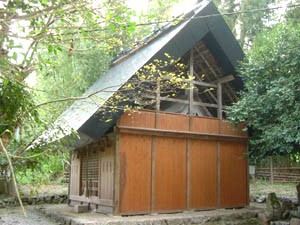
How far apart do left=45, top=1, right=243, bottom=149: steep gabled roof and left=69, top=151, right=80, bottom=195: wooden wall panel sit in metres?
2.01

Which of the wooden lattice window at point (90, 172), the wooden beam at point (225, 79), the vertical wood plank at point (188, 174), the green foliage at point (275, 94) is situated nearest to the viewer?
the green foliage at point (275, 94)

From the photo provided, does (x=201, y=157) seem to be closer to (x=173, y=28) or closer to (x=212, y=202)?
(x=212, y=202)

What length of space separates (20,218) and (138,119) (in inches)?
174

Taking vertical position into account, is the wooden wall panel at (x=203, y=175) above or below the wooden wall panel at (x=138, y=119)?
below

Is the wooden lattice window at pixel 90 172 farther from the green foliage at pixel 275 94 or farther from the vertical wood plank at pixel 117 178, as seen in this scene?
the green foliage at pixel 275 94

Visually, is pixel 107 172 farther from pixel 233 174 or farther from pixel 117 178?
pixel 233 174

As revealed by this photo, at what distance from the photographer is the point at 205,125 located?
1007 centimetres

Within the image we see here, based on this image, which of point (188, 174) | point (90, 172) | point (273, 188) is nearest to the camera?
point (188, 174)

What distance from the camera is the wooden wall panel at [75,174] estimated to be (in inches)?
424

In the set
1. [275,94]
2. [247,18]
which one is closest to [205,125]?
[275,94]

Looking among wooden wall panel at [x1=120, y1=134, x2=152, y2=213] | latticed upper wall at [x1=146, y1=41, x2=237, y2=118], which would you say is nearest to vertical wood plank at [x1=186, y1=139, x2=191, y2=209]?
latticed upper wall at [x1=146, y1=41, x2=237, y2=118]

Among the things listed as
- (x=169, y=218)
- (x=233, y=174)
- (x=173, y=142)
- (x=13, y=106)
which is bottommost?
(x=169, y=218)

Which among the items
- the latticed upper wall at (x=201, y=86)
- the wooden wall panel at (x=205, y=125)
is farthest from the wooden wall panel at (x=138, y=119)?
the wooden wall panel at (x=205, y=125)

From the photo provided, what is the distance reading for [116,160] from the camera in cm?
838
